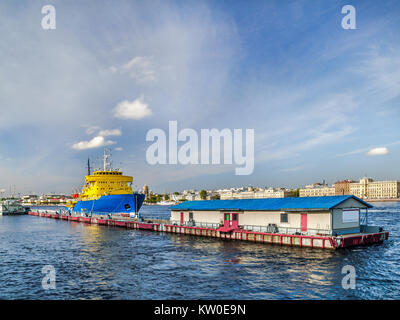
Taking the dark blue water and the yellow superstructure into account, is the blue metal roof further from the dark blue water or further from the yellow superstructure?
the yellow superstructure

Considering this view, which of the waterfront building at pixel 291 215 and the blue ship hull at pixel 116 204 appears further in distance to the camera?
the blue ship hull at pixel 116 204

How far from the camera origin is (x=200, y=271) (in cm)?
2916

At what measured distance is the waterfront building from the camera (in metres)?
39.3

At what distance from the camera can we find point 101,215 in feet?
302

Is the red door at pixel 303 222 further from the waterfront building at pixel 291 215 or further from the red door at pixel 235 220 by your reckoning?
the red door at pixel 235 220

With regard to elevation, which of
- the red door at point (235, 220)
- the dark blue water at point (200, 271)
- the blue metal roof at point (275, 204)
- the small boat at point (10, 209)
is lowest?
the small boat at point (10, 209)

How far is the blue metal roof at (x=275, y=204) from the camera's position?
1575 inches

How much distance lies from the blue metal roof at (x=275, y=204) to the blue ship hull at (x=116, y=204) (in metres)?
27.5

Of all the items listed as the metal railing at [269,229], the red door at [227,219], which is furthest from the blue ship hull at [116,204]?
the red door at [227,219]

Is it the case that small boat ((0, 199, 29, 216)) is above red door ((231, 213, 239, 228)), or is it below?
below

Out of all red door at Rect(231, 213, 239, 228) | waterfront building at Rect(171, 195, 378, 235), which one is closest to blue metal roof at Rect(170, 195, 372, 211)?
waterfront building at Rect(171, 195, 378, 235)

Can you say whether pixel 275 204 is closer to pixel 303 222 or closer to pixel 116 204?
pixel 303 222

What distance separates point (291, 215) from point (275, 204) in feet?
12.0

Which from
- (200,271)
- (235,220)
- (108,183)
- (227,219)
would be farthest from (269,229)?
(108,183)
